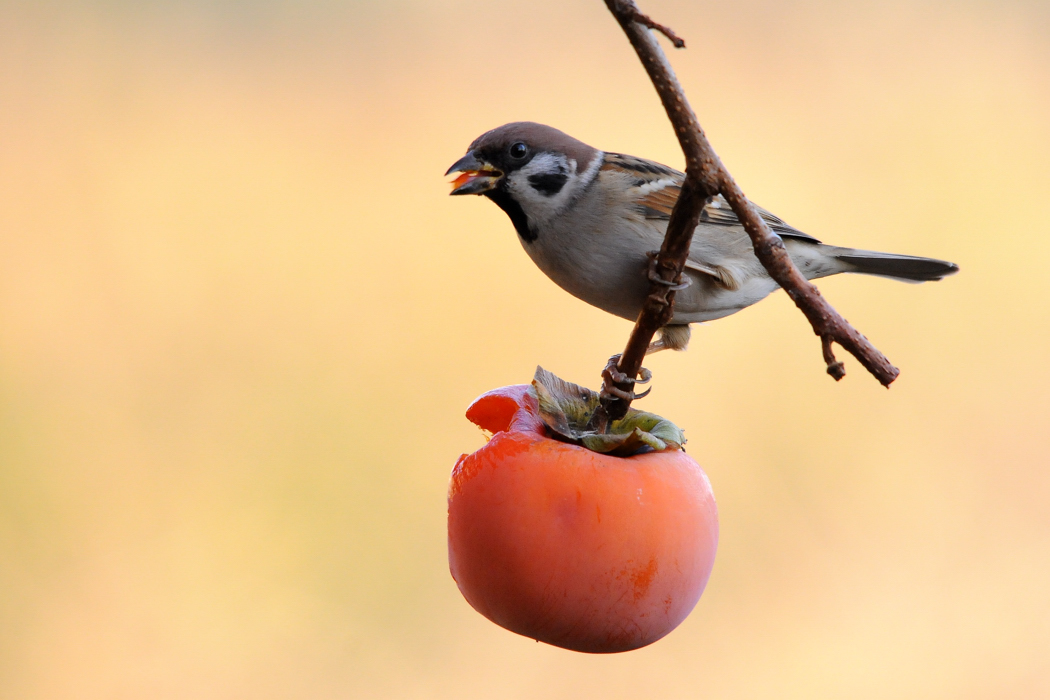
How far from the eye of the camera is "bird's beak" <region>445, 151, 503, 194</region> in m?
1.66

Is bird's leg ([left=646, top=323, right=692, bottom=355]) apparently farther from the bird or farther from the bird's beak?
the bird's beak

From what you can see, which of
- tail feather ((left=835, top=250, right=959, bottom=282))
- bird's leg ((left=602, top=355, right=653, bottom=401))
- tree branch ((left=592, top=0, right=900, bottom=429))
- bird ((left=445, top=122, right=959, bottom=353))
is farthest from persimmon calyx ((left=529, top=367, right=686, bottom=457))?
tail feather ((left=835, top=250, right=959, bottom=282))

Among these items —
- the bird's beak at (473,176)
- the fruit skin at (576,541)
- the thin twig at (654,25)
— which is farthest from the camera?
the bird's beak at (473,176)

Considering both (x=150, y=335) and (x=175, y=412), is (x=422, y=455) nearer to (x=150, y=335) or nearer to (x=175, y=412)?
(x=175, y=412)

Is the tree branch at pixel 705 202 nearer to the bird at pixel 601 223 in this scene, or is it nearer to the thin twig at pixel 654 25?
the thin twig at pixel 654 25

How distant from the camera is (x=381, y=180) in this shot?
13.9 ft

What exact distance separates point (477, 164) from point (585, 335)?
2.27 m

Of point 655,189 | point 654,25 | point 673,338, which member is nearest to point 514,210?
point 655,189

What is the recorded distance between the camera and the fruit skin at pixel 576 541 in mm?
1229

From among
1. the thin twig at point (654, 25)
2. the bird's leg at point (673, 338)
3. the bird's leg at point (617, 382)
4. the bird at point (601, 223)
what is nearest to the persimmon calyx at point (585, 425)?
the bird's leg at point (617, 382)

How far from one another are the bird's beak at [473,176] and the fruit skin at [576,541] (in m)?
0.56

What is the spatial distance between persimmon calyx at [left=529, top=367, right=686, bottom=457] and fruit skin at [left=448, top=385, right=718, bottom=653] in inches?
2.8

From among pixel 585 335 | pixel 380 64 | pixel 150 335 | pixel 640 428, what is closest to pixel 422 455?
pixel 585 335

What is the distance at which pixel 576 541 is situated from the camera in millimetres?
1229
